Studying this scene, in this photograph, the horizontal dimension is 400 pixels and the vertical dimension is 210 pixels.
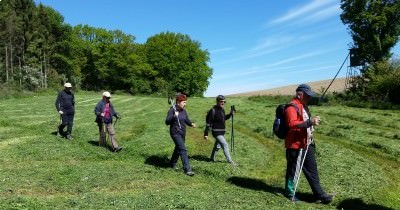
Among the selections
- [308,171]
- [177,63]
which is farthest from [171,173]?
[177,63]

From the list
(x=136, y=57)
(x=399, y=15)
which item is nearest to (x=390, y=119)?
(x=399, y=15)

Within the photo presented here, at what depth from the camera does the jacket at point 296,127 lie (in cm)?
1392

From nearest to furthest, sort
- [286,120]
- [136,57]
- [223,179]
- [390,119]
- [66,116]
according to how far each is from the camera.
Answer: [286,120], [223,179], [66,116], [390,119], [136,57]

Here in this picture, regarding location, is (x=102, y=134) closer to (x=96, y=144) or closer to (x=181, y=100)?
(x=96, y=144)

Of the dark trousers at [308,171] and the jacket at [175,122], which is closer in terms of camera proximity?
the dark trousers at [308,171]

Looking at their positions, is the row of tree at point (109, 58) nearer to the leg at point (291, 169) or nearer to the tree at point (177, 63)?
the tree at point (177, 63)

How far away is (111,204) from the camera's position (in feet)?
42.9

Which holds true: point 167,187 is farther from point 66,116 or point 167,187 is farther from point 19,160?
point 66,116

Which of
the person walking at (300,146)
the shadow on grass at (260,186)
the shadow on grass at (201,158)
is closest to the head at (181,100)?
the shadow on grass at (201,158)

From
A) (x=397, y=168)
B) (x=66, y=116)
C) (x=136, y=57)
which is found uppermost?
(x=136, y=57)

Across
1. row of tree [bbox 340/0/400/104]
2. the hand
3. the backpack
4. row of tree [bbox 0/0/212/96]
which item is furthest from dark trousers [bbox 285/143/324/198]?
row of tree [bbox 0/0/212/96]

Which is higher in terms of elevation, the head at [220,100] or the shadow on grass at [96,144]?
the head at [220,100]

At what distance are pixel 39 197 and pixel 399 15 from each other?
70.9 metres

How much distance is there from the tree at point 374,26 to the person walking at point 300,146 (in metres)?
62.1
